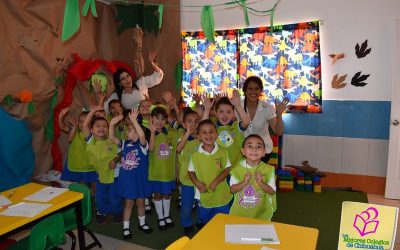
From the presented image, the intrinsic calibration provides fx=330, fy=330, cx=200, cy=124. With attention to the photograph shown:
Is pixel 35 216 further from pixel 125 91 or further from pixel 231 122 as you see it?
pixel 125 91

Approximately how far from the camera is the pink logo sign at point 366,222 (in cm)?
131

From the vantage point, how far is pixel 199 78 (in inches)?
198

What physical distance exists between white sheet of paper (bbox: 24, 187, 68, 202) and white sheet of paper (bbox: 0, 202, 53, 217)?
0.08 m

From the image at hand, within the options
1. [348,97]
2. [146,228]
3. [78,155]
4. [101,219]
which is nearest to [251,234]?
[146,228]

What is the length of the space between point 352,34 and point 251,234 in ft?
11.2

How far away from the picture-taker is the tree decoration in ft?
11.8

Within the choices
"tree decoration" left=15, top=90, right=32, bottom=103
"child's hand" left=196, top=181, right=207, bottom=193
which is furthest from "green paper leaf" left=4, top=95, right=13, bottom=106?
"child's hand" left=196, top=181, right=207, bottom=193

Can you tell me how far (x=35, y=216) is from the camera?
6.39 ft

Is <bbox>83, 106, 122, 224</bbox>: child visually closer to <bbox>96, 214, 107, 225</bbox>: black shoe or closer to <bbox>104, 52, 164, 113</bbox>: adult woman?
<bbox>96, 214, 107, 225</bbox>: black shoe

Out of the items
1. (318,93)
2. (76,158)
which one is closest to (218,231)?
(76,158)

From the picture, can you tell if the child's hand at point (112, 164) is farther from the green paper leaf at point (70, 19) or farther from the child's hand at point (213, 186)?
the green paper leaf at point (70, 19)

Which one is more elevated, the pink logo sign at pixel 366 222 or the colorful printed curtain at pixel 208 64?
the colorful printed curtain at pixel 208 64

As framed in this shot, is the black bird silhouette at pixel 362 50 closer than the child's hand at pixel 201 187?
No

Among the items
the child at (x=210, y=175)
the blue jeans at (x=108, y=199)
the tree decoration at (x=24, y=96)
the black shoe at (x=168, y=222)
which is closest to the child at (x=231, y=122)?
the child at (x=210, y=175)
